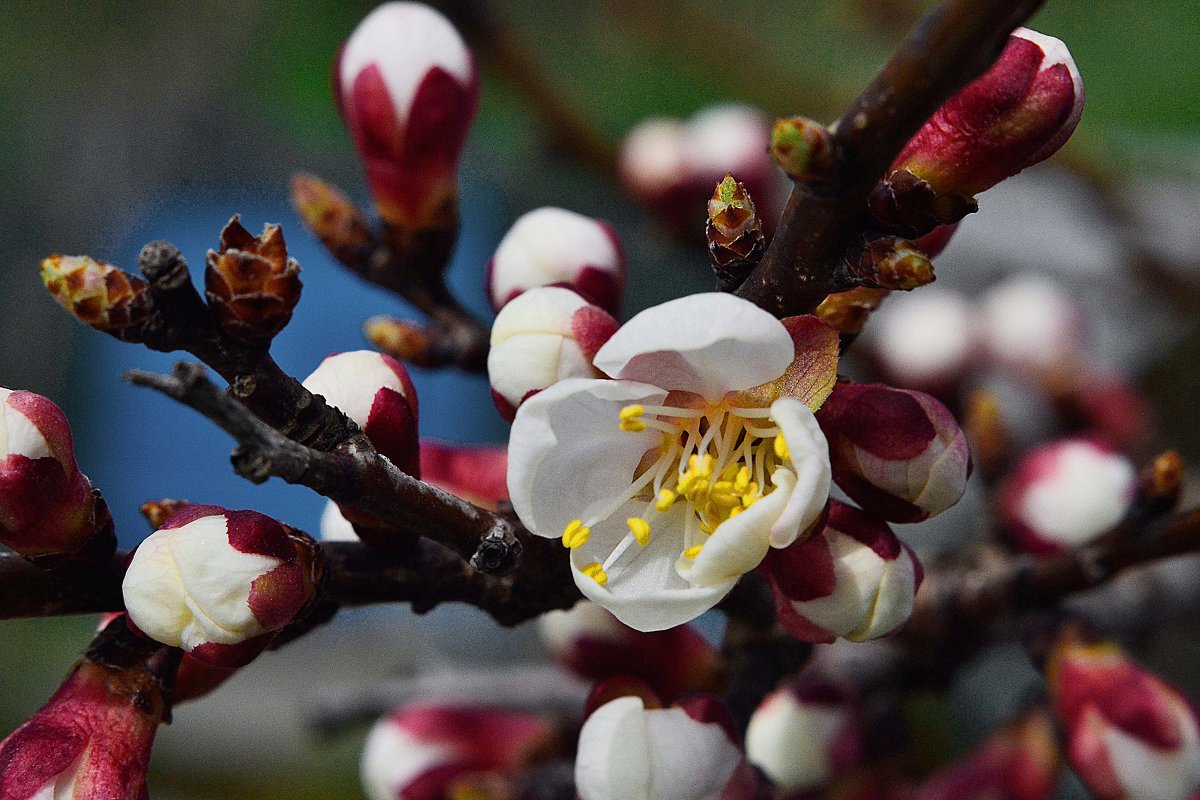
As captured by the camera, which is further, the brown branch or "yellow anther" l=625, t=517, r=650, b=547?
"yellow anther" l=625, t=517, r=650, b=547

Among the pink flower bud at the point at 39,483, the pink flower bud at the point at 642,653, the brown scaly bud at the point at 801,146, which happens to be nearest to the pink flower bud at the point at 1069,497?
the pink flower bud at the point at 642,653

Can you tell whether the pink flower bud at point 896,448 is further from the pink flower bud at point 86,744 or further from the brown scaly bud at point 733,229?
the pink flower bud at point 86,744

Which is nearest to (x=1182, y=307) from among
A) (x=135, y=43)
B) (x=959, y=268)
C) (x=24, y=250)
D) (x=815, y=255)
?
(x=959, y=268)

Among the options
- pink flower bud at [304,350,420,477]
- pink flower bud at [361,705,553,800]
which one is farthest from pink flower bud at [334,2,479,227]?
pink flower bud at [361,705,553,800]

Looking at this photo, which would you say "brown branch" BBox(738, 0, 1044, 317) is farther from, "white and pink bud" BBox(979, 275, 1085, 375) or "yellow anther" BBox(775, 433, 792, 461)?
"white and pink bud" BBox(979, 275, 1085, 375)

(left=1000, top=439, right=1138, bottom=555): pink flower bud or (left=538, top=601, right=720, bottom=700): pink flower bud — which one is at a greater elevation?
(left=1000, top=439, right=1138, bottom=555): pink flower bud

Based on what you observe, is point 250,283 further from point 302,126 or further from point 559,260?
point 302,126

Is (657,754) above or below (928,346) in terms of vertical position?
above

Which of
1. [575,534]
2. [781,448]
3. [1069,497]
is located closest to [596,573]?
[575,534]
